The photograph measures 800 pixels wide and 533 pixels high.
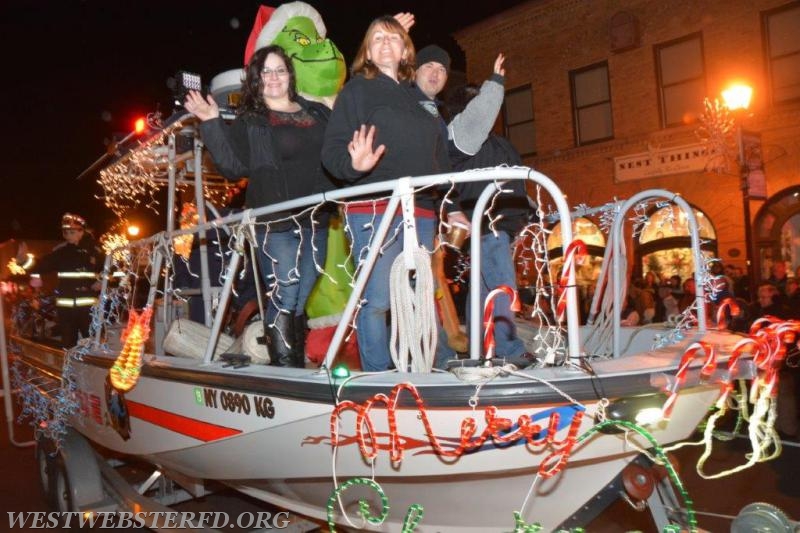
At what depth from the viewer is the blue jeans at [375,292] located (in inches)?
→ 121

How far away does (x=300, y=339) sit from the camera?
3.73 m

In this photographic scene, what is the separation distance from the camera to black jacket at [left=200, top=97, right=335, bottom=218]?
3615mm

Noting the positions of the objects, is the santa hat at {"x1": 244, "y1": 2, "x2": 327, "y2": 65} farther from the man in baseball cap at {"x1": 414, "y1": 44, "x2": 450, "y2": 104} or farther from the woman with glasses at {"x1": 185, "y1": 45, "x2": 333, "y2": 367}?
the man in baseball cap at {"x1": 414, "y1": 44, "x2": 450, "y2": 104}

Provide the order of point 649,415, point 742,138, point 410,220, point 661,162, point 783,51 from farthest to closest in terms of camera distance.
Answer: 1. point 661,162
2. point 783,51
3. point 742,138
4. point 410,220
5. point 649,415

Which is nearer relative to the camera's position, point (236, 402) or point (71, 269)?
point (236, 402)

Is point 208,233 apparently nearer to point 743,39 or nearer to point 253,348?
point 253,348

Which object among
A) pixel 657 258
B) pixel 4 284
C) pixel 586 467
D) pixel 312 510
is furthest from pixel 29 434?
pixel 657 258

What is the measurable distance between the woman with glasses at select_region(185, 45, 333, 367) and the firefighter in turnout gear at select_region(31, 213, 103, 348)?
2.88 m

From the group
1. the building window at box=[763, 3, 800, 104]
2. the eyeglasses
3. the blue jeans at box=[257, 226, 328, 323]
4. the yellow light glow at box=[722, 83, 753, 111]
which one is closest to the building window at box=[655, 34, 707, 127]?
the building window at box=[763, 3, 800, 104]

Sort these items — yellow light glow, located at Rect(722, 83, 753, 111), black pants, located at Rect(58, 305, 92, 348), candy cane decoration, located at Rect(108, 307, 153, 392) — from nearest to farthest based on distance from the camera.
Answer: candy cane decoration, located at Rect(108, 307, 153, 392)
black pants, located at Rect(58, 305, 92, 348)
yellow light glow, located at Rect(722, 83, 753, 111)

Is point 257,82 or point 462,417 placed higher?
point 257,82

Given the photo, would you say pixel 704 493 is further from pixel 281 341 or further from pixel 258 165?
pixel 258 165

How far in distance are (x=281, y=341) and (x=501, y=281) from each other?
4.17ft

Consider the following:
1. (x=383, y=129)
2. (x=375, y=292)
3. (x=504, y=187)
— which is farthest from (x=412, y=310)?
(x=504, y=187)
